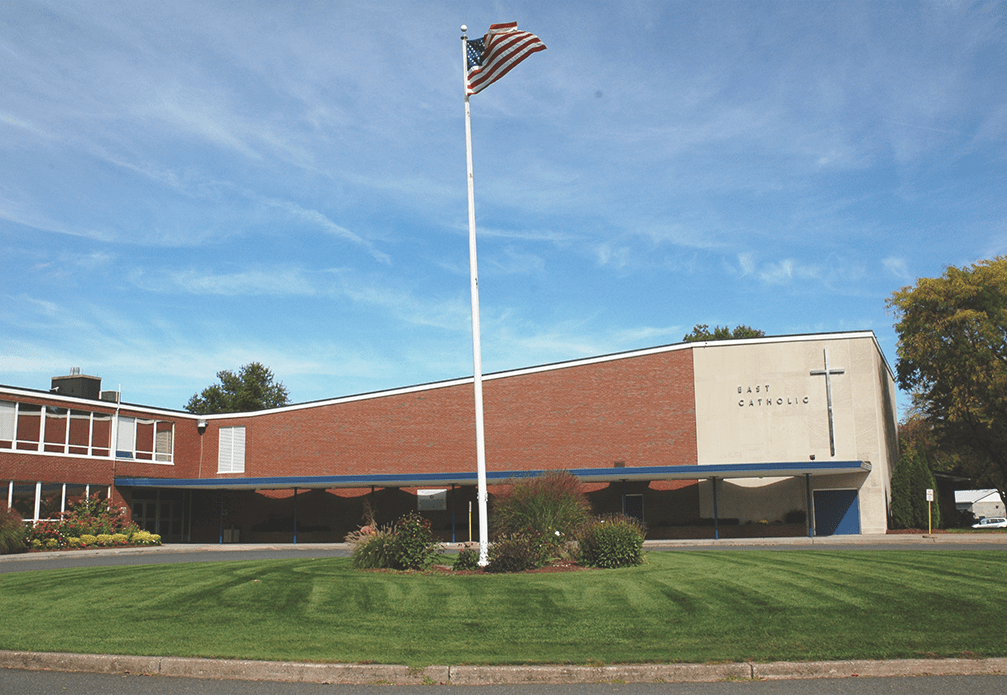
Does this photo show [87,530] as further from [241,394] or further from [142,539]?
[241,394]

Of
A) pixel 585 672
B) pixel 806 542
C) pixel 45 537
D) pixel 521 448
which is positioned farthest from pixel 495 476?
pixel 585 672

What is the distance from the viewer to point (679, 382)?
3972 centimetres

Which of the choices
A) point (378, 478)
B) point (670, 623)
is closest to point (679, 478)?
point (378, 478)

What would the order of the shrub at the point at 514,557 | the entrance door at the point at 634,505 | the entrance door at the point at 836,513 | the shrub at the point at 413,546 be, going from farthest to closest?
the entrance door at the point at 634,505 < the entrance door at the point at 836,513 < the shrub at the point at 413,546 < the shrub at the point at 514,557

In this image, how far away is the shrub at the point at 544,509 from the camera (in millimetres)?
18672

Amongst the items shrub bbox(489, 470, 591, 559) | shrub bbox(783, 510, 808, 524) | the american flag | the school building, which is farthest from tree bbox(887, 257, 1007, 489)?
the american flag

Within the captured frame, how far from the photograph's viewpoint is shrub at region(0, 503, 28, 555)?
29359 millimetres

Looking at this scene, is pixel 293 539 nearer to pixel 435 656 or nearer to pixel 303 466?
pixel 303 466

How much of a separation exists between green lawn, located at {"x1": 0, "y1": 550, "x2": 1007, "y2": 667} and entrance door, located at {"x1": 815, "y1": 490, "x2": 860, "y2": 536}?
23096 mm

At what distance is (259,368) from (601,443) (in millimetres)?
44706

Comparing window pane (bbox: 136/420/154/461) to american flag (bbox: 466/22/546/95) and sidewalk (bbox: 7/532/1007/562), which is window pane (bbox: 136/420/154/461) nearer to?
sidewalk (bbox: 7/532/1007/562)

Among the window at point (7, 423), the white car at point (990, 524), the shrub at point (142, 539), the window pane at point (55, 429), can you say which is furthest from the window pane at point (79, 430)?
the white car at point (990, 524)

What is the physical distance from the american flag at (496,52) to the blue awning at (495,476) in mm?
18798

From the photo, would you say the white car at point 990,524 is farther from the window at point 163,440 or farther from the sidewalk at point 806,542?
the window at point 163,440
